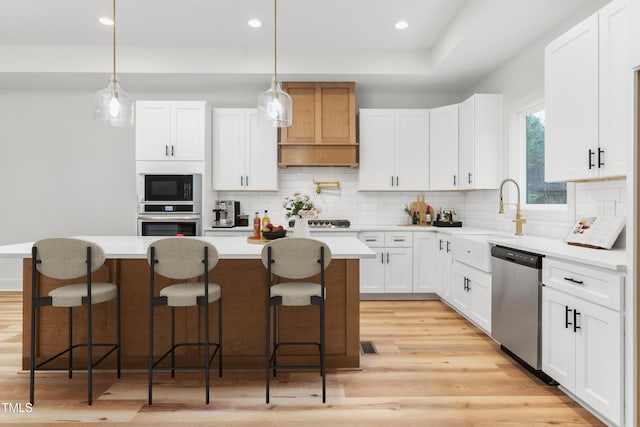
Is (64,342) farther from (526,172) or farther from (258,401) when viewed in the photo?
(526,172)

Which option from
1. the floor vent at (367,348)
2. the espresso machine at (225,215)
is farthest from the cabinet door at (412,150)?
the floor vent at (367,348)

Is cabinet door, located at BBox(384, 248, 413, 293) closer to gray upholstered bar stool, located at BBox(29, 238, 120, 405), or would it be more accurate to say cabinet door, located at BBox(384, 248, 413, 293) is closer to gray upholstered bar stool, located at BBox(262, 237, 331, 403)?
gray upholstered bar stool, located at BBox(262, 237, 331, 403)

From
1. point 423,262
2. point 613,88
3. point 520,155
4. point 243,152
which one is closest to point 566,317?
point 613,88

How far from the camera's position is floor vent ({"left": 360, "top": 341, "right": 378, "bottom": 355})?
3328 mm

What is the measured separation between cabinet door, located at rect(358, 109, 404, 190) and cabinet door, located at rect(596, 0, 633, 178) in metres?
2.82

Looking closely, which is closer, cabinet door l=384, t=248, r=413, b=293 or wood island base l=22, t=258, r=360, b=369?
wood island base l=22, t=258, r=360, b=369

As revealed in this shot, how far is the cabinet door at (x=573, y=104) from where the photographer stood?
2.62m

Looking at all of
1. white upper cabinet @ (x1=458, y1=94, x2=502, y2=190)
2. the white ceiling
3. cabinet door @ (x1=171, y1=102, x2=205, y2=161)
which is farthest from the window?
cabinet door @ (x1=171, y1=102, x2=205, y2=161)

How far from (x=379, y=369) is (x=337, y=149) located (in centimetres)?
288

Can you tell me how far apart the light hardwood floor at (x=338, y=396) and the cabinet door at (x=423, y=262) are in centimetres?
166

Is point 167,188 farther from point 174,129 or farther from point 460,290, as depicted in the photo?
point 460,290

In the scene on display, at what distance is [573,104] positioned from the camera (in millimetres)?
2814

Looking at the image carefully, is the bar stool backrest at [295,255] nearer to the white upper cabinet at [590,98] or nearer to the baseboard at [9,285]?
the white upper cabinet at [590,98]

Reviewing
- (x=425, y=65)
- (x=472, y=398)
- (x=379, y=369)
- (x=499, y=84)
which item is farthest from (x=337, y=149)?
(x=472, y=398)
